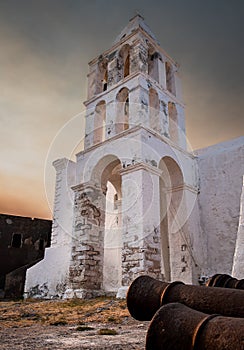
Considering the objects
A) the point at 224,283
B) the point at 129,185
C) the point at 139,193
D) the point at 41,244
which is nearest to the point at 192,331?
the point at 224,283

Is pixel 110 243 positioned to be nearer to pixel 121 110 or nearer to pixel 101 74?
pixel 121 110

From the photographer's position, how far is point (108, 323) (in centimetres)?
417

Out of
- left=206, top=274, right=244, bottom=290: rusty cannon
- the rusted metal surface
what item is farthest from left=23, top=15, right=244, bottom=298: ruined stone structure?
the rusted metal surface

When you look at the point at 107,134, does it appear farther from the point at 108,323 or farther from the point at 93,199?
the point at 108,323

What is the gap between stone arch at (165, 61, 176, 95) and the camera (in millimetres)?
12117

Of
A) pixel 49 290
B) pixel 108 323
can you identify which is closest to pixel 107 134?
pixel 49 290

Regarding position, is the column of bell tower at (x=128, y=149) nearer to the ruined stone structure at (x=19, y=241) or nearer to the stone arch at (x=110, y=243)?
the stone arch at (x=110, y=243)

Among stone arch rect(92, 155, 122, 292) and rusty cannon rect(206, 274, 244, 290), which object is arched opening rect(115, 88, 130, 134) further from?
rusty cannon rect(206, 274, 244, 290)

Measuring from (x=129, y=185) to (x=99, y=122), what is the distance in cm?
380

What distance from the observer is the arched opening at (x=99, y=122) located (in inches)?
426

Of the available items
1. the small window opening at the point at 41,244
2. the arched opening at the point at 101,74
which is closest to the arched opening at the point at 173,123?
the arched opening at the point at 101,74

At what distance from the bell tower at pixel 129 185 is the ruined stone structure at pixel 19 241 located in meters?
8.71

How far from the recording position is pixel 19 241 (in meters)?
18.8

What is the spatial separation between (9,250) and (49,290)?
10214mm
